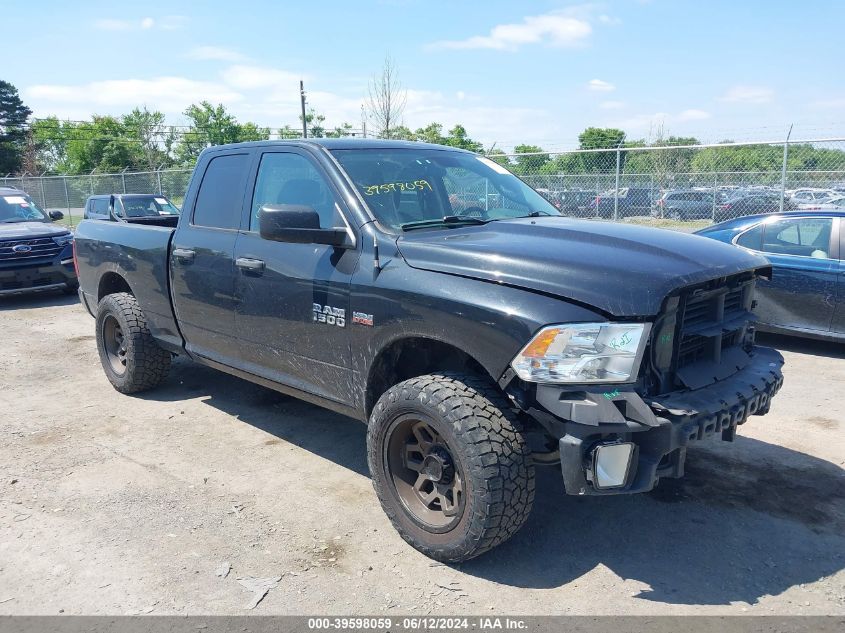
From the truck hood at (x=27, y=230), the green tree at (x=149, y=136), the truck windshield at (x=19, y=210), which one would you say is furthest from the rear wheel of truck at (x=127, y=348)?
the green tree at (x=149, y=136)

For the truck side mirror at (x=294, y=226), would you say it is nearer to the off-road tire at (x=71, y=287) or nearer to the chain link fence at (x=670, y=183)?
the off-road tire at (x=71, y=287)

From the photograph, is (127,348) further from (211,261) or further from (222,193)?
(222,193)

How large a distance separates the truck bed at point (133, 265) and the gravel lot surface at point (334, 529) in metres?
0.82

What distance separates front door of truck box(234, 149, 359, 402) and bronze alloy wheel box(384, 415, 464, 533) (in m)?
0.51

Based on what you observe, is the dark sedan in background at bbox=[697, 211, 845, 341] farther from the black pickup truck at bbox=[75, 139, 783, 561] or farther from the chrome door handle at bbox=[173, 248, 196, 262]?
the chrome door handle at bbox=[173, 248, 196, 262]

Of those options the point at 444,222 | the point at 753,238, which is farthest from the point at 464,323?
the point at 753,238

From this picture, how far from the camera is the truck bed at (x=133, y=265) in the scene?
5062mm

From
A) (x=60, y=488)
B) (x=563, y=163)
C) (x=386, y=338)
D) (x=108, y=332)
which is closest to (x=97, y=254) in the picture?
(x=108, y=332)

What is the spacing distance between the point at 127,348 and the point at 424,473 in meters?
3.36

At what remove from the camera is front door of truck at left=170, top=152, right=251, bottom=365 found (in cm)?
440

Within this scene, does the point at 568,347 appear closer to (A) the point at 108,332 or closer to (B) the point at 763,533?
(B) the point at 763,533

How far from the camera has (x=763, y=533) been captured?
3395mm

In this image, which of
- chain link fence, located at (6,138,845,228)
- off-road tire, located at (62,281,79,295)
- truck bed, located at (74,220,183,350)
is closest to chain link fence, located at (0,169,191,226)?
off-road tire, located at (62,281,79,295)

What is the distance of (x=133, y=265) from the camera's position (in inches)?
211
